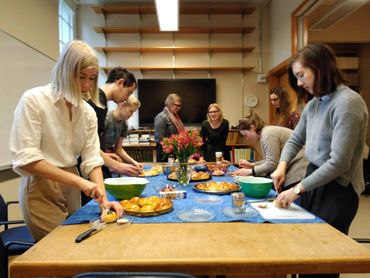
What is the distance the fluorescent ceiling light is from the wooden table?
9.33ft

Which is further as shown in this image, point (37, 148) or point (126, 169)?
point (126, 169)

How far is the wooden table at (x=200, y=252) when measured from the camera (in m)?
0.77

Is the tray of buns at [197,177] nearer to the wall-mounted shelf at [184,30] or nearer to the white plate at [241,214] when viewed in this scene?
the white plate at [241,214]

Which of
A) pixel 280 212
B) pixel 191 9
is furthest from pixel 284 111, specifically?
pixel 191 9

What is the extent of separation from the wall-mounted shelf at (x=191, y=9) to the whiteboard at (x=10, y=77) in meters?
2.27

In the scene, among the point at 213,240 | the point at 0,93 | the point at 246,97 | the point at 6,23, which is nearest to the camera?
the point at 213,240

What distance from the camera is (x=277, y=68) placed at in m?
4.75

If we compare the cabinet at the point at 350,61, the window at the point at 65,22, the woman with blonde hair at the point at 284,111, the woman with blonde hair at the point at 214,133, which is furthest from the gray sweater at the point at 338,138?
the cabinet at the point at 350,61

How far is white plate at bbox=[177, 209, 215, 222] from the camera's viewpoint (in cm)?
111

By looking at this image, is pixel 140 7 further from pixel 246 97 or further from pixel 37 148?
pixel 37 148

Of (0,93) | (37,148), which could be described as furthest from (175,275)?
(0,93)

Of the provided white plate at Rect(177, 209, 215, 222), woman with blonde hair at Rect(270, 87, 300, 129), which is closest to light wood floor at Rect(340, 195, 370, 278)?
woman with blonde hair at Rect(270, 87, 300, 129)

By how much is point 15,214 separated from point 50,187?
2043mm

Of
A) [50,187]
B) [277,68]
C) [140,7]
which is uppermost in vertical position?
[140,7]
